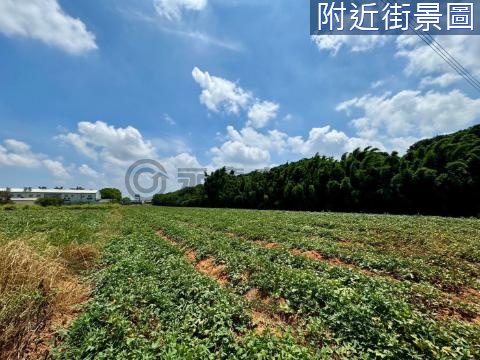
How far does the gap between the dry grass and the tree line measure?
71.7ft

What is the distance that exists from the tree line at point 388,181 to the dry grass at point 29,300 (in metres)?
21.9

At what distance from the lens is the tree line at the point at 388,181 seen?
1912cm

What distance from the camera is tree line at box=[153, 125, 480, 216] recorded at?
19.1m

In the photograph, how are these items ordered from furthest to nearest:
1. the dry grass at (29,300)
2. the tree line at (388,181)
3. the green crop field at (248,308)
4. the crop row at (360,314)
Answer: the tree line at (388,181) → the dry grass at (29,300) → the green crop field at (248,308) → the crop row at (360,314)

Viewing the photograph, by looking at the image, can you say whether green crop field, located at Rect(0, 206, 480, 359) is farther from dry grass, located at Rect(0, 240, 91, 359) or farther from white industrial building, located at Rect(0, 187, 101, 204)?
white industrial building, located at Rect(0, 187, 101, 204)

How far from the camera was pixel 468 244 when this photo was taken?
8078mm

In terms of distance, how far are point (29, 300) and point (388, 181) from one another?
24.9 metres

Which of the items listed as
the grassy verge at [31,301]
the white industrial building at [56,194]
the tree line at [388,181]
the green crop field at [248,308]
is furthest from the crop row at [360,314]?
the white industrial building at [56,194]

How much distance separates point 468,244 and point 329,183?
21.4 metres

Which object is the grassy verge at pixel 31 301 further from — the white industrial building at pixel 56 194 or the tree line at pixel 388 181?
the white industrial building at pixel 56 194

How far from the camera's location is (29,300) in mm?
4312

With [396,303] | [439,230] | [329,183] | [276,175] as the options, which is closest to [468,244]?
[439,230]

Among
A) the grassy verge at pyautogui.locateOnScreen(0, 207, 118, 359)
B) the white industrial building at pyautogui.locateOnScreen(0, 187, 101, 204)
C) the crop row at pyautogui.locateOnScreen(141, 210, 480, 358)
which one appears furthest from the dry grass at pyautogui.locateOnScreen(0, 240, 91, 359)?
the white industrial building at pyautogui.locateOnScreen(0, 187, 101, 204)

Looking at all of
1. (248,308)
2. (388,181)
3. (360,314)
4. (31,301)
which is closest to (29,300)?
(31,301)
